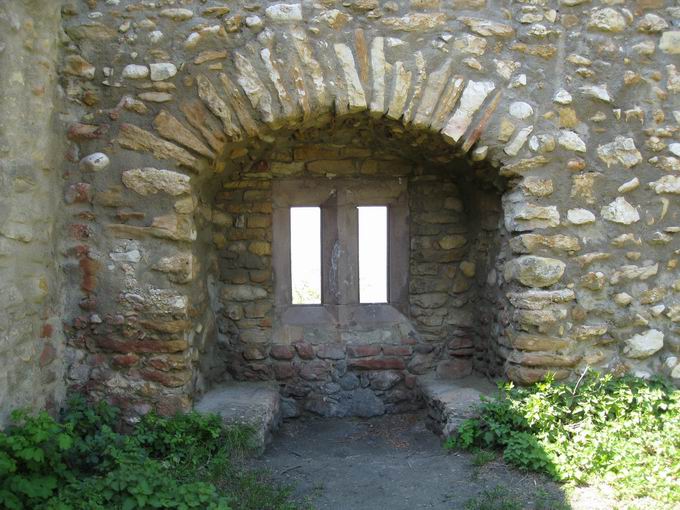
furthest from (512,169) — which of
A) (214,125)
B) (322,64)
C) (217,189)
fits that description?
(217,189)

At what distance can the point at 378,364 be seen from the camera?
15.6 ft

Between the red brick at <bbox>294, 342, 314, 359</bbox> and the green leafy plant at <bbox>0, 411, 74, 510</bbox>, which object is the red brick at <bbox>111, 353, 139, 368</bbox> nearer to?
the green leafy plant at <bbox>0, 411, 74, 510</bbox>

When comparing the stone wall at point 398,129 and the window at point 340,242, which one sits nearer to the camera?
the stone wall at point 398,129

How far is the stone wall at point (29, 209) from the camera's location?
125 inches

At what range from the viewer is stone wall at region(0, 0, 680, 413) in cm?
366

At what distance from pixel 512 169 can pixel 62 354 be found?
2864 millimetres

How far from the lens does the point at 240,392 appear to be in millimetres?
4395

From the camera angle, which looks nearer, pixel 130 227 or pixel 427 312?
pixel 130 227

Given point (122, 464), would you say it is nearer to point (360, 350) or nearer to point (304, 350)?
point (304, 350)

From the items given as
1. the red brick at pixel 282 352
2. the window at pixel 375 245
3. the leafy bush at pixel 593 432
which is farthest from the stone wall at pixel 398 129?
the window at pixel 375 245

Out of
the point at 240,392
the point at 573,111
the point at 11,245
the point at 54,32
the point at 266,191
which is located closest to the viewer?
the point at 11,245

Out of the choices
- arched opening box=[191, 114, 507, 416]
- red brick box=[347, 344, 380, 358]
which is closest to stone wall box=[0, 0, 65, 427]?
arched opening box=[191, 114, 507, 416]

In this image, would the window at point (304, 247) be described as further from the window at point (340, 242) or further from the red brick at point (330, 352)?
the red brick at point (330, 352)

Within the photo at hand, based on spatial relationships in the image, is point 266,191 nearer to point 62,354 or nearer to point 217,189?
point 217,189
